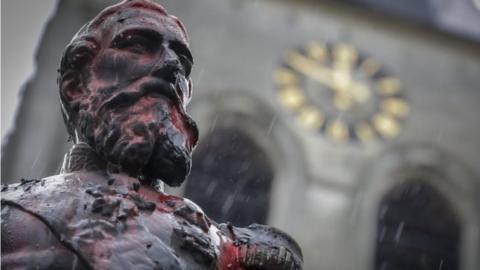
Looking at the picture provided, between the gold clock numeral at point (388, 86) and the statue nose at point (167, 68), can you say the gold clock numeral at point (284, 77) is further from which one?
the statue nose at point (167, 68)

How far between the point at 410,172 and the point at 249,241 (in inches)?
331

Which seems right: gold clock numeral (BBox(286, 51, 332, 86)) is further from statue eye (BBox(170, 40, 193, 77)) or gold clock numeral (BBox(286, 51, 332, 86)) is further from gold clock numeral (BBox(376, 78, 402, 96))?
statue eye (BBox(170, 40, 193, 77))

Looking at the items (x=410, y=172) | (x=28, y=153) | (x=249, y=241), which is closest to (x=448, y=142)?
(x=410, y=172)

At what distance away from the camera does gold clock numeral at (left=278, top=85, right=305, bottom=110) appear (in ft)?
31.6

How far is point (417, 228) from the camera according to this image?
8.86 m

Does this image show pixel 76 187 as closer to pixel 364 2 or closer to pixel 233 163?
pixel 233 163

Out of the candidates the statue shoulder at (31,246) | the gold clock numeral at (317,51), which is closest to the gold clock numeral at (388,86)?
the gold clock numeral at (317,51)

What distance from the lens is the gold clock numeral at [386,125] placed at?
9727mm

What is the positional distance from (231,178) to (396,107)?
211 centimetres

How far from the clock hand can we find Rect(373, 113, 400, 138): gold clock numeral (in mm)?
528

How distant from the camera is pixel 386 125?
9.81 meters

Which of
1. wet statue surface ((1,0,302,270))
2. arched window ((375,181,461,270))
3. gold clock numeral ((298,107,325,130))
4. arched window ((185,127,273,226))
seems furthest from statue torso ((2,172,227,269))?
gold clock numeral ((298,107,325,130))

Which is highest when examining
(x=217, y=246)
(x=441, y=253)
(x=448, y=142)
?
(x=217, y=246)

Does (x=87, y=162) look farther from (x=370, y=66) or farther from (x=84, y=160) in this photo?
(x=370, y=66)
